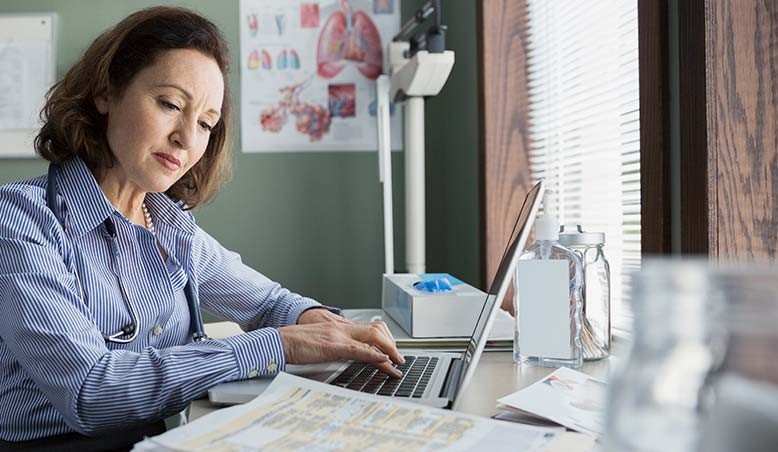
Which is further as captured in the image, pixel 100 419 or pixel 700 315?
pixel 100 419

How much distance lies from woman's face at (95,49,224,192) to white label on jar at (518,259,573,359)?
60 centimetres

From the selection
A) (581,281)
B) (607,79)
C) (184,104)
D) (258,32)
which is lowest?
(581,281)

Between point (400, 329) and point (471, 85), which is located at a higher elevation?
point (471, 85)

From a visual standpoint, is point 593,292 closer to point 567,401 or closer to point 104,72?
point 567,401

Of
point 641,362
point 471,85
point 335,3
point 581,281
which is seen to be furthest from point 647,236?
point 335,3

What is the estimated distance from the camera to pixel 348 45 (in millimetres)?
2705

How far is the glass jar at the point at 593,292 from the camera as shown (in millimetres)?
1156

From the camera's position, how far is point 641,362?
32 centimetres

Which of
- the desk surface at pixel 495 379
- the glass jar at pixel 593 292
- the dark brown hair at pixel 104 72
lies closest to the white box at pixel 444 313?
the desk surface at pixel 495 379

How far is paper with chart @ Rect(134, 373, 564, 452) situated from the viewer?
0.64m

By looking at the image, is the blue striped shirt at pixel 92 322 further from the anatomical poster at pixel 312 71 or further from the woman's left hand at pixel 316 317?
the anatomical poster at pixel 312 71

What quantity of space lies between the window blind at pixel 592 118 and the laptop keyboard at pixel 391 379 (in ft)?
1.30

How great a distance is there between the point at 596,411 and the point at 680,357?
1.84ft

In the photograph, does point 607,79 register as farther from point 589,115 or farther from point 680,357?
→ point 680,357
